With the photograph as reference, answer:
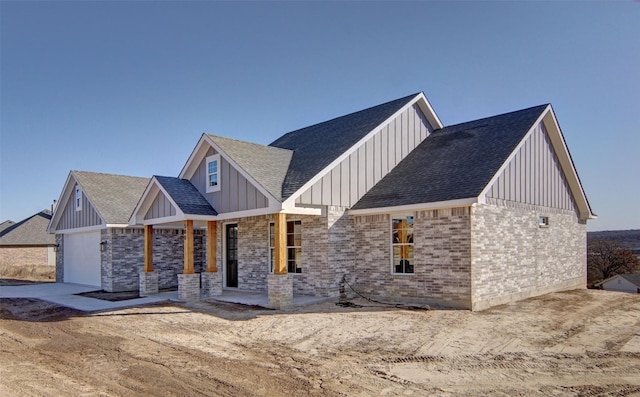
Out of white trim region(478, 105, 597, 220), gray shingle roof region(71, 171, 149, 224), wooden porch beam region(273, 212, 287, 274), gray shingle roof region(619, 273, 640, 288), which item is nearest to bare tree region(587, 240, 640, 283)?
gray shingle roof region(619, 273, 640, 288)

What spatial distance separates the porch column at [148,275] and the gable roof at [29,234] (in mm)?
20868

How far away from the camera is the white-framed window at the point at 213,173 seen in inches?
613

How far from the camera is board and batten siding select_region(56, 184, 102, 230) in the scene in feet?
68.8

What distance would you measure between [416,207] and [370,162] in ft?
10.5

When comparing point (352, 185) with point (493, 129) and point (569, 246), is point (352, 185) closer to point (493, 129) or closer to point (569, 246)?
point (493, 129)

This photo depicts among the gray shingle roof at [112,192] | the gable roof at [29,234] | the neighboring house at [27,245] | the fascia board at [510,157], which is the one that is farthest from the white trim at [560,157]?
the neighboring house at [27,245]

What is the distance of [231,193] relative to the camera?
1491 centimetres

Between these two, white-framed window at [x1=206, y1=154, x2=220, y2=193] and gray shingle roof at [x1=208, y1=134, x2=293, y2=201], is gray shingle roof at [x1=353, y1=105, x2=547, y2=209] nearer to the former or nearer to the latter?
gray shingle roof at [x1=208, y1=134, x2=293, y2=201]

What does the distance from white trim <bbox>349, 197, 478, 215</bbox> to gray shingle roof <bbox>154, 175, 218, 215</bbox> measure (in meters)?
4.81

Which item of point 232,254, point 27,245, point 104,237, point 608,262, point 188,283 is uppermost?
point 104,237

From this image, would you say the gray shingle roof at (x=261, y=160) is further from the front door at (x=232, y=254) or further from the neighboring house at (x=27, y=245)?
the neighboring house at (x=27, y=245)

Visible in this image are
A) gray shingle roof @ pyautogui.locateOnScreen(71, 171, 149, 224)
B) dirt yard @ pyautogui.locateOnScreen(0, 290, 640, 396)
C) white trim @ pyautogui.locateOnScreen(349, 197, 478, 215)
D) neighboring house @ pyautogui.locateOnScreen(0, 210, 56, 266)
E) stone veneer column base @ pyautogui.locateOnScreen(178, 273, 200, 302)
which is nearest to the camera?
dirt yard @ pyautogui.locateOnScreen(0, 290, 640, 396)

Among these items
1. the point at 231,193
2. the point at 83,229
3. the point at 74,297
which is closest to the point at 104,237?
the point at 83,229

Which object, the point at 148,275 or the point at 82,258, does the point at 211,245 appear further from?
the point at 82,258
